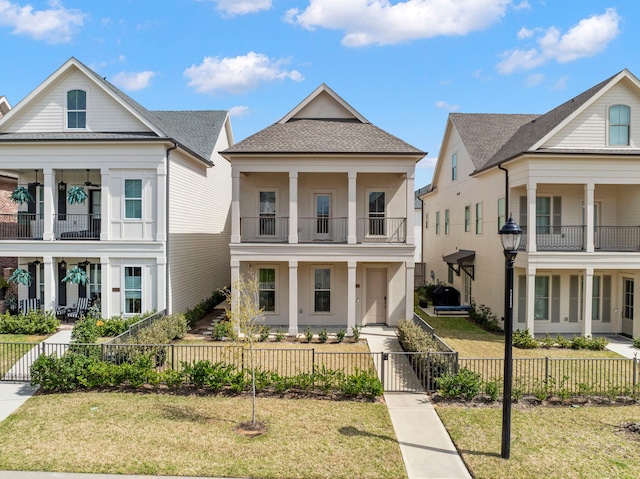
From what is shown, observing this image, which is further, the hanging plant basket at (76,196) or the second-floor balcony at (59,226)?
the second-floor balcony at (59,226)

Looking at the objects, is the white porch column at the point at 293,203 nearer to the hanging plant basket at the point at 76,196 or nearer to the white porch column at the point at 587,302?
the hanging plant basket at the point at 76,196

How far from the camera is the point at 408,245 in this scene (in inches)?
707

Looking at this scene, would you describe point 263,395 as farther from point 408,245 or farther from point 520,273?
point 520,273

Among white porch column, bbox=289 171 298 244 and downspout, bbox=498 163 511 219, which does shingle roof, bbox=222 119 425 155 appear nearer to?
white porch column, bbox=289 171 298 244

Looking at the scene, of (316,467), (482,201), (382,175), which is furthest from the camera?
(482,201)

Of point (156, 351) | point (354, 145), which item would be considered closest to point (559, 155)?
point (354, 145)

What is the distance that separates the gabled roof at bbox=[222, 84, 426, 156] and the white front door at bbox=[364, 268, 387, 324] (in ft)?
18.1

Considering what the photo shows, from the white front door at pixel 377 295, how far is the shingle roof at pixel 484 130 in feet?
26.1

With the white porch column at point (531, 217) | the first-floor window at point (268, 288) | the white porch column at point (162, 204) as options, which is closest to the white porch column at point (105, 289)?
the white porch column at point (162, 204)

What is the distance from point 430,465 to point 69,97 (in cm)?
1912

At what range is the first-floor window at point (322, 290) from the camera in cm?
1952

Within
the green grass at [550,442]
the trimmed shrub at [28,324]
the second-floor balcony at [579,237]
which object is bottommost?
the green grass at [550,442]

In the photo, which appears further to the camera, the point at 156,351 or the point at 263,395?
the point at 156,351

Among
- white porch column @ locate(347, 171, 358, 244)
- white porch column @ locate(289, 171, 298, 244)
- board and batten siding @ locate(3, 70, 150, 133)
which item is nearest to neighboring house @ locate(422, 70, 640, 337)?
white porch column @ locate(347, 171, 358, 244)
